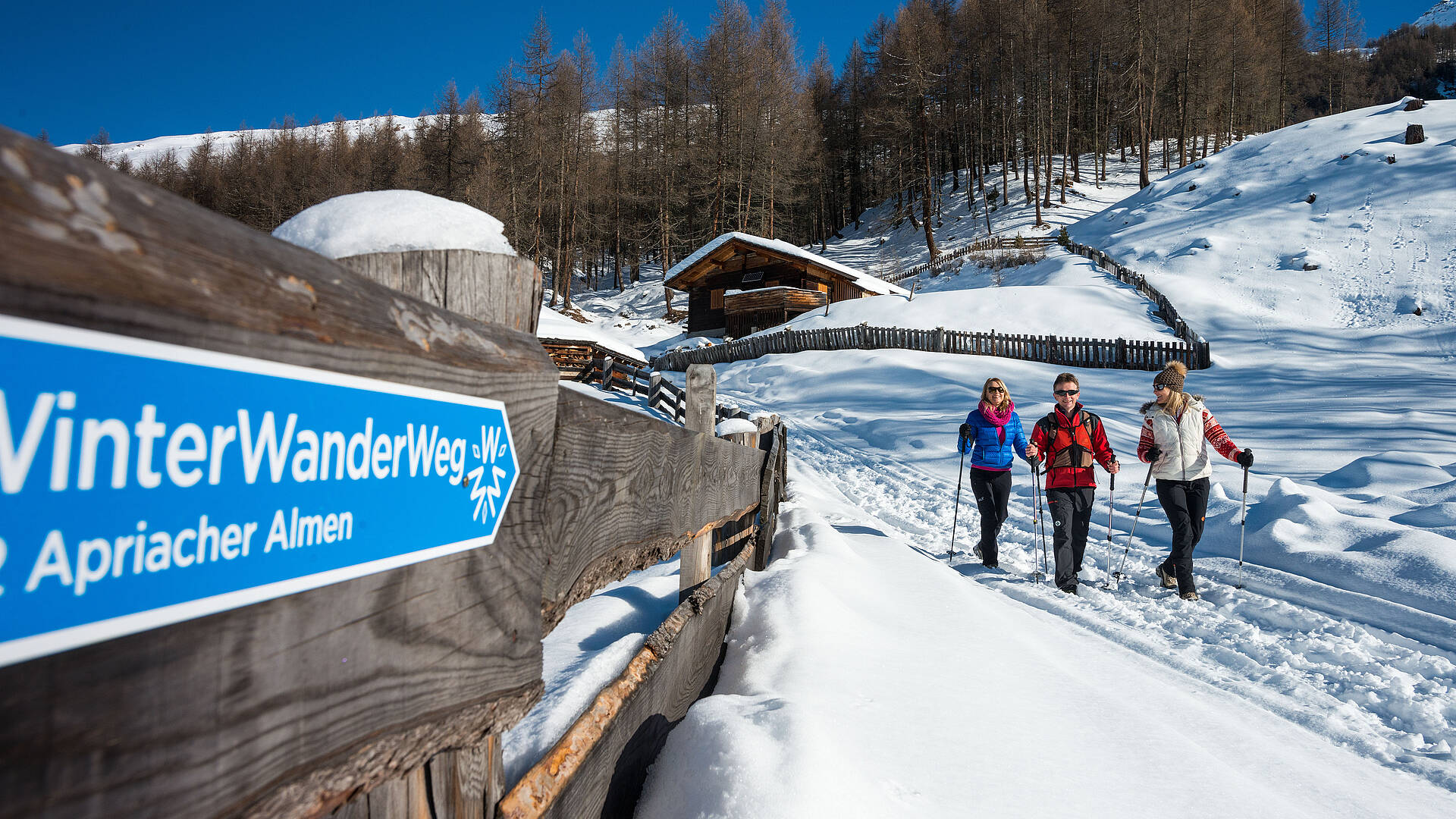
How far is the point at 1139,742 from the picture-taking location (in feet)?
8.73

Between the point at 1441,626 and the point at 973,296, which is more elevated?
the point at 973,296

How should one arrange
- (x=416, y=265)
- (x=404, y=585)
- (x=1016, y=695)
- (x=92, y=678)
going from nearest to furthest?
1. (x=92, y=678)
2. (x=404, y=585)
3. (x=416, y=265)
4. (x=1016, y=695)

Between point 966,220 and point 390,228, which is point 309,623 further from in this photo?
point 966,220

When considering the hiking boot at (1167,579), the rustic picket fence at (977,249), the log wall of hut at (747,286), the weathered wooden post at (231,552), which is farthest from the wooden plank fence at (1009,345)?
the weathered wooden post at (231,552)

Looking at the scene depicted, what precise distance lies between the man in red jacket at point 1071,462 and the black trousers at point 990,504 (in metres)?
0.43

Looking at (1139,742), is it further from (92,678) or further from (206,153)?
(206,153)

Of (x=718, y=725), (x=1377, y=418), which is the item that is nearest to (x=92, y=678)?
(x=718, y=725)

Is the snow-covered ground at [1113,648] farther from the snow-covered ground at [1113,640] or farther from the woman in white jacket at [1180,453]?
the woman in white jacket at [1180,453]

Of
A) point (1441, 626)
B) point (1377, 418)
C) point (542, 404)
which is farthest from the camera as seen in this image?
point (1377, 418)

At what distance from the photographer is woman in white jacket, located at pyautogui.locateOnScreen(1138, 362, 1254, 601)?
5688 mm

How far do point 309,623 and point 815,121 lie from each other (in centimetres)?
5429

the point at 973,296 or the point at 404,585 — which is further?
the point at 973,296

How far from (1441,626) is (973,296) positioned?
2057 cm

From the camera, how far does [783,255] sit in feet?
98.7
